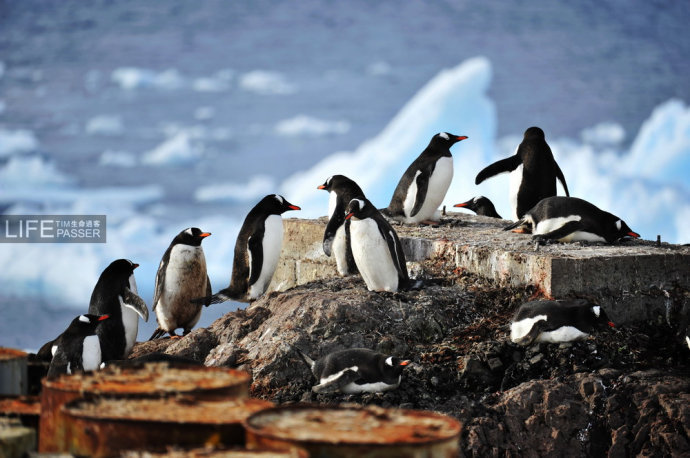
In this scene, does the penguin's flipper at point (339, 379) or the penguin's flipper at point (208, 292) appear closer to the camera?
the penguin's flipper at point (339, 379)

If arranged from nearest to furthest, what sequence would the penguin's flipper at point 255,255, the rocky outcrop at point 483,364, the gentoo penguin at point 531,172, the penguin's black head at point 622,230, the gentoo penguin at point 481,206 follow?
1. the rocky outcrop at point 483,364
2. the penguin's black head at point 622,230
3. the penguin's flipper at point 255,255
4. the gentoo penguin at point 531,172
5. the gentoo penguin at point 481,206

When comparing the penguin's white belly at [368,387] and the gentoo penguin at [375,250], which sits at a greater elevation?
the gentoo penguin at [375,250]

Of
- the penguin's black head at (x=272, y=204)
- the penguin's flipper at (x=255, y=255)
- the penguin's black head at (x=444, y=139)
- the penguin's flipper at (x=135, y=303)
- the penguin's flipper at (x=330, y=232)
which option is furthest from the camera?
the penguin's black head at (x=444, y=139)

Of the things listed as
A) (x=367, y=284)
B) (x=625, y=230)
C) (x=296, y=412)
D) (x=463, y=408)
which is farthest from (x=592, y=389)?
(x=296, y=412)

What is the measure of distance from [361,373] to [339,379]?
0.14 metres

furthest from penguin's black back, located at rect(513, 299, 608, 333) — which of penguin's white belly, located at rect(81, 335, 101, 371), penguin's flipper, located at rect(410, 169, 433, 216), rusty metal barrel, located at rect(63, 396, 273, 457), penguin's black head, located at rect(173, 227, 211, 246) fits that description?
rusty metal barrel, located at rect(63, 396, 273, 457)

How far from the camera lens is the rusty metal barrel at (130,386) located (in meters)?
2.28

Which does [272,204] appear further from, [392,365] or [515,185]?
[392,365]

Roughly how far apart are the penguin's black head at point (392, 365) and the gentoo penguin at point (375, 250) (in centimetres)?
173

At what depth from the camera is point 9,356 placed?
3.00 meters

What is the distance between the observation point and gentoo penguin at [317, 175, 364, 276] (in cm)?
794

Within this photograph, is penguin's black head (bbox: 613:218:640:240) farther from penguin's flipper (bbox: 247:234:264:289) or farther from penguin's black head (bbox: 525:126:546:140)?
penguin's flipper (bbox: 247:234:264:289)

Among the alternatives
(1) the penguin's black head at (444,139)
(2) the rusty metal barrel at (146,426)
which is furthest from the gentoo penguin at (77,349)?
(2) the rusty metal barrel at (146,426)

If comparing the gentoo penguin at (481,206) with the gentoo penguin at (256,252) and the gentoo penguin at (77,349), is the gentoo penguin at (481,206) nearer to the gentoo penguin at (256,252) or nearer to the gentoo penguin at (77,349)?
the gentoo penguin at (256,252)
